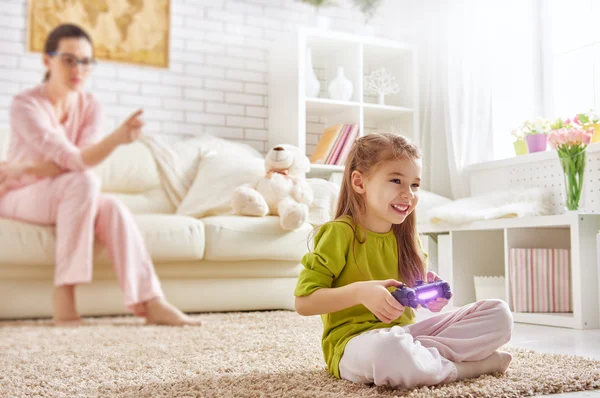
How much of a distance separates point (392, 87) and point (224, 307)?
1.73 meters

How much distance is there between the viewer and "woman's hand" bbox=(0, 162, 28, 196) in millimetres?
2299

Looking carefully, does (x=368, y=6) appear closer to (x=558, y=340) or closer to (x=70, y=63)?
(x=70, y=63)

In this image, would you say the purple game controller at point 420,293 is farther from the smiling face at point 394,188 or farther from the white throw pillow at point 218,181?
the white throw pillow at point 218,181

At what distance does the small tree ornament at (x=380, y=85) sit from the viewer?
3.50m

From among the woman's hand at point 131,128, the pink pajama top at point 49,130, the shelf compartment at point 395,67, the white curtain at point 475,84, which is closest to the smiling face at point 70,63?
the pink pajama top at point 49,130

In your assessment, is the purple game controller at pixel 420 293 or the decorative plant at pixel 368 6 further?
the decorative plant at pixel 368 6

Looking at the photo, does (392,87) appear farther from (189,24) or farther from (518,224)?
(518,224)

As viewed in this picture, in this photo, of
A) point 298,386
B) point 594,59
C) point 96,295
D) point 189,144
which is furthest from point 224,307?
point 594,59

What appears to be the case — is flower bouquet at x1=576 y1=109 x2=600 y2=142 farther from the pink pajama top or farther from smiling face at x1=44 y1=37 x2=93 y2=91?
smiling face at x1=44 y1=37 x2=93 y2=91

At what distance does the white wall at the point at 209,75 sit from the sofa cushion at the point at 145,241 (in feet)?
3.58

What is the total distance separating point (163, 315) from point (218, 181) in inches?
31.8

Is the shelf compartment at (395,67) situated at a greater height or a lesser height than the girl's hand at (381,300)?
greater

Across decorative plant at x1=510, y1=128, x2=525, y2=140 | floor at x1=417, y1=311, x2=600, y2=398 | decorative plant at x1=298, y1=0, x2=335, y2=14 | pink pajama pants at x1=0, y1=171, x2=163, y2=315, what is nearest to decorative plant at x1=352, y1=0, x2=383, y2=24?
decorative plant at x1=298, y1=0, x2=335, y2=14

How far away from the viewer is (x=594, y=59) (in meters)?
2.75
